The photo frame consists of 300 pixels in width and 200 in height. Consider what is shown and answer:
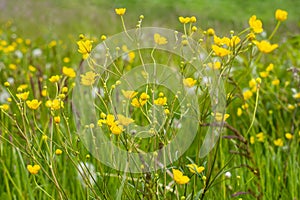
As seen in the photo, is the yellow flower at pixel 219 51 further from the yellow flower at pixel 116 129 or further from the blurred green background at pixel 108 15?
the blurred green background at pixel 108 15

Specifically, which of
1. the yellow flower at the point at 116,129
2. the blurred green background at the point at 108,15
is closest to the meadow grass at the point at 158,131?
the yellow flower at the point at 116,129

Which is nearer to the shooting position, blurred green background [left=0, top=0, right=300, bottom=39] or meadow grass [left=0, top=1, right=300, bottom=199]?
meadow grass [left=0, top=1, right=300, bottom=199]

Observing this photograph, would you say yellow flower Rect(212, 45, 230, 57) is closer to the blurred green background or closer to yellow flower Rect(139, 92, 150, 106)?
yellow flower Rect(139, 92, 150, 106)

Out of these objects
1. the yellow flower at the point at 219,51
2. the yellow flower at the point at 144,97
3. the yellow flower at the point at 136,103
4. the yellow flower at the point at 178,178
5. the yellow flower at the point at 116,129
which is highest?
the yellow flower at the point at 219,51

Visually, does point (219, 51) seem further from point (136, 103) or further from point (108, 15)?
point (108, 15)

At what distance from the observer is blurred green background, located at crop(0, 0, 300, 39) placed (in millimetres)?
4809

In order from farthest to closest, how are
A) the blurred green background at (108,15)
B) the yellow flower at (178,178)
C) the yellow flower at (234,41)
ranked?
1. the blurred green background at (108,15)
2. the yellow flower at (234,41)
3. the yellow flower at (178,178)

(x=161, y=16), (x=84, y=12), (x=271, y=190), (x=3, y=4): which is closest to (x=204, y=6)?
(x=161, y=16)

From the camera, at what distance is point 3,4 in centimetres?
656

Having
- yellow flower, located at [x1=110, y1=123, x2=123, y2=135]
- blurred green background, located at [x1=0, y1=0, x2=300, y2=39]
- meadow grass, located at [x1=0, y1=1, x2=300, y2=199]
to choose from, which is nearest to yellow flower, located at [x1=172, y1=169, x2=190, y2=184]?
meadow grass, located at [x1=0, y1=1, x2=300, y2=199]

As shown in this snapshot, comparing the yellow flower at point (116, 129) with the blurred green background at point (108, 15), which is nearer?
the yellow flower at point (116, 129)

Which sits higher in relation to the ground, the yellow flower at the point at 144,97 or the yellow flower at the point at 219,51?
the yellow flower at the point at 219,51

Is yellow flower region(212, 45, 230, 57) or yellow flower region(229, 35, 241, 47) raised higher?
yellow flower region(229, 35, 241, 47)

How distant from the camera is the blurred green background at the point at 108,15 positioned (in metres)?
4.81
